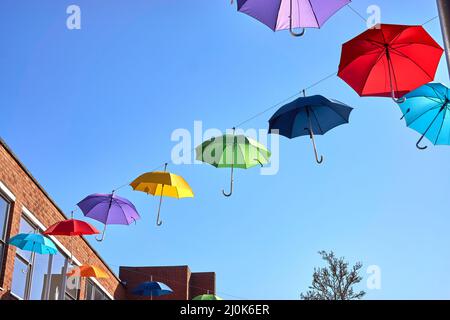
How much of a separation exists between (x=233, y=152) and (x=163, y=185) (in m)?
1.62

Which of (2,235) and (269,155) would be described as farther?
(2,235)

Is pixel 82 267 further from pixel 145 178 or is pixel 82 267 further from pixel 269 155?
pixel 269 155

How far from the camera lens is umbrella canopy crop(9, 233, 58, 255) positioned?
11359 millimetres

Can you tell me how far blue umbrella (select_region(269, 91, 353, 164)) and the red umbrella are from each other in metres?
0.54

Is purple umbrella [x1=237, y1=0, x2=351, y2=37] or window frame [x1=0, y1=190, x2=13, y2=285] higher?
purple umbrella [x1=237, y1=0, x2=351, y2=37]

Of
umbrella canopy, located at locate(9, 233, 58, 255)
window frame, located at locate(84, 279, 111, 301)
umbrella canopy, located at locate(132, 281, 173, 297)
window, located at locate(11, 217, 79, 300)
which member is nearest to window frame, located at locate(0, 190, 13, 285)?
umbrella canopy, located at locate(9, 233, 58, 255)

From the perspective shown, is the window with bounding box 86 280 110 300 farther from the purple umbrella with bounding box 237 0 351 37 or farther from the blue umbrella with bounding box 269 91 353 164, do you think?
the purple umbrella with bounding box 237 0 351 37

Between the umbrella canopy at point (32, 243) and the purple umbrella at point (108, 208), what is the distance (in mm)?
1052

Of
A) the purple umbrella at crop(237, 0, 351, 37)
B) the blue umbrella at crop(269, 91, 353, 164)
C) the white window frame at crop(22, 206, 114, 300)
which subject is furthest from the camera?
the white window frame at crop(22, 206, 114, 300)

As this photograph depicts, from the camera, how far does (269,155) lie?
33.7 ft

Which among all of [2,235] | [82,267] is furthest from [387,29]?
[82,267]

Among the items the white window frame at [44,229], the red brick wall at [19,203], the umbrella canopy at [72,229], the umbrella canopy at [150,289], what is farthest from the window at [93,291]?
the umbrella canopy at [72,229]

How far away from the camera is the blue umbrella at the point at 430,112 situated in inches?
334
